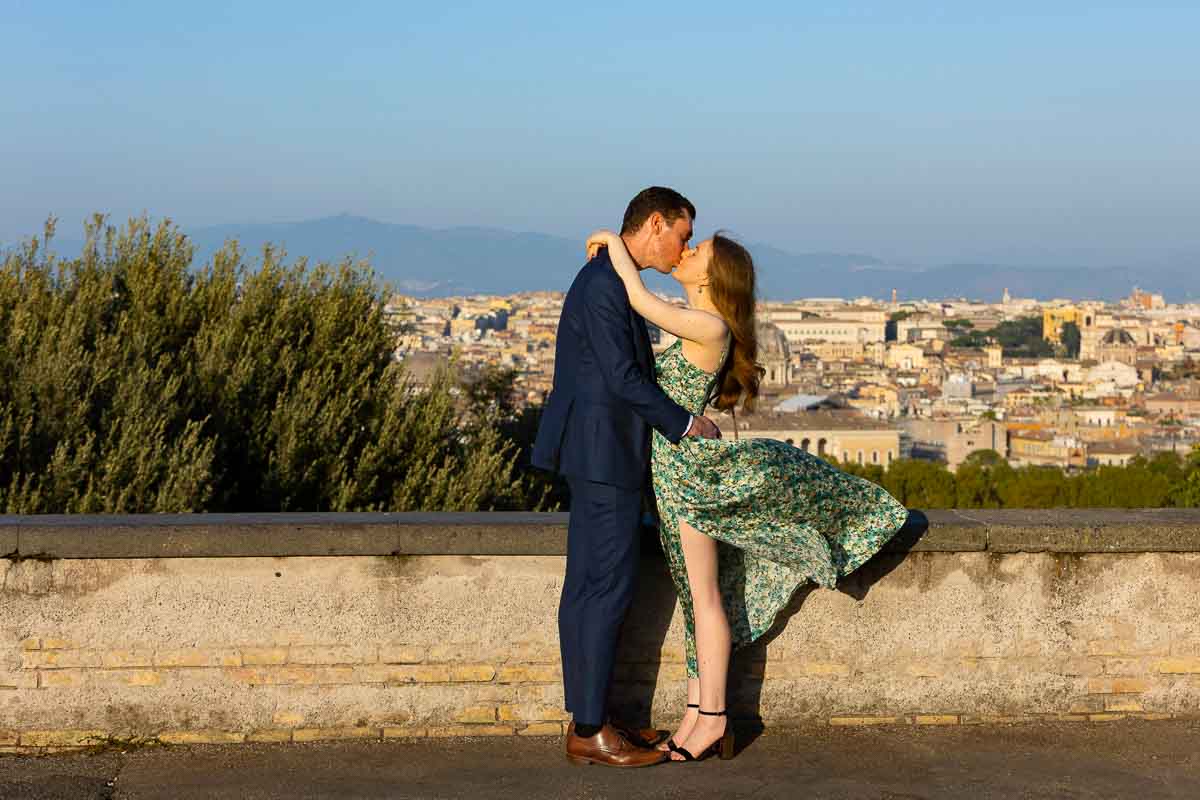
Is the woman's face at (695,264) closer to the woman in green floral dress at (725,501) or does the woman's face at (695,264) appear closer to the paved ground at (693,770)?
the woman in green floral dress at (725,501)

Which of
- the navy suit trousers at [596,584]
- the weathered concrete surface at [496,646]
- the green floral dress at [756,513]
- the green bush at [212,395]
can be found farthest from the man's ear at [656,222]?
the green bush at [212,395]

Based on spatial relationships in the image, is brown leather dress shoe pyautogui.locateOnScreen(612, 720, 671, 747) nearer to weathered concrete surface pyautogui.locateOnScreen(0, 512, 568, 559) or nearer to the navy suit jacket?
weathered concrete surface pyautogui.locateOnScreen(0, 512, 568, 559)

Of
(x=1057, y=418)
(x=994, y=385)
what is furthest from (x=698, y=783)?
(x=994, y=385)

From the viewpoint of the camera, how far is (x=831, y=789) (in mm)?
3947

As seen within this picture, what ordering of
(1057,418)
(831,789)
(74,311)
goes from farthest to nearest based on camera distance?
(1057,418) < (74,311) < (831,789)

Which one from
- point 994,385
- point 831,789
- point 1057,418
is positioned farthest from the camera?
point 994,385

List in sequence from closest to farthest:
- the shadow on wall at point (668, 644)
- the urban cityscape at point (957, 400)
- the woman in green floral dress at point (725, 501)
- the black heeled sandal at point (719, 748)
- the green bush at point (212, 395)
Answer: the woman in green floral dress at point (725, 501)
the black heeled sandal at point (719, 748)
the shadow on wall at point (668, 644)
the green bush at point (212, 395)
the urban cityscape at point (957, 400)

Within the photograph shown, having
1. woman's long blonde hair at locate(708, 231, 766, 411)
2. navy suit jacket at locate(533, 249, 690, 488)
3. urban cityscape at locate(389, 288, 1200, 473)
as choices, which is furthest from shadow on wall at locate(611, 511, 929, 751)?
urban cityscape at locate(389, 288, 1200, 473)

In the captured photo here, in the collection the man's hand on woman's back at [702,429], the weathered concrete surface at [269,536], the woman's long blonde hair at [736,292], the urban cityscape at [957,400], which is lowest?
the urban cityscape at [957,400]

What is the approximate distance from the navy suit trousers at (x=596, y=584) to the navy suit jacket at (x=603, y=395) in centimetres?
6

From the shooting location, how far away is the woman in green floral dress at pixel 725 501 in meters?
4.02

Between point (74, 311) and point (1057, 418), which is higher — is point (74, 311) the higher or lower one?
the higher one

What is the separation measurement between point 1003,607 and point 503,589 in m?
1.32

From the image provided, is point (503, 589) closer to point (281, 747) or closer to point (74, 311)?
point (281, 747)
